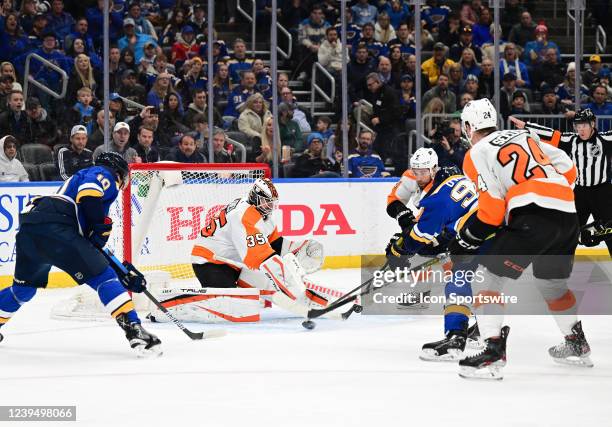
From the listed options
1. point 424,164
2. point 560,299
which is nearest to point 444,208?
point 424,164

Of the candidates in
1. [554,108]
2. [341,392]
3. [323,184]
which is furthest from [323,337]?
[554,108]

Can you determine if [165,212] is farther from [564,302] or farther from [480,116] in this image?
[564,302]

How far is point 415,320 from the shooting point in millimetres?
6867

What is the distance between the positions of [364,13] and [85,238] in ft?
20.5

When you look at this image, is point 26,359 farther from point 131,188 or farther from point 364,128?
point 364,128

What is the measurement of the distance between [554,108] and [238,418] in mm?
7416

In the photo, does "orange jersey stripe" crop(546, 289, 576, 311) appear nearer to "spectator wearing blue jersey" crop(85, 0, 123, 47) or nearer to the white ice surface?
the white ice surface

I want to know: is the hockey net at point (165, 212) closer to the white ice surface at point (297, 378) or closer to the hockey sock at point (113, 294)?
the white ice surface at point (297, 378)

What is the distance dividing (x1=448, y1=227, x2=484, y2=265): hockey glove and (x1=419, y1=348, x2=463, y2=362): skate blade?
0.42 metres

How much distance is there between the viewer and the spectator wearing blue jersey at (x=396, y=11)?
1134cm

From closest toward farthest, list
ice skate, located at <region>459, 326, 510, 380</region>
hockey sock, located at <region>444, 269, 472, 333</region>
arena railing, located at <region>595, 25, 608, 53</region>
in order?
ice skate, located at <region>459, 326, 510, 380</region> < hockey sock, located at <region>444, 269, 472, 333</region> < arena railing, located at <region>595, 25, 608, 53</region>

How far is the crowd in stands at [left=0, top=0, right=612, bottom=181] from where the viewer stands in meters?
8.63

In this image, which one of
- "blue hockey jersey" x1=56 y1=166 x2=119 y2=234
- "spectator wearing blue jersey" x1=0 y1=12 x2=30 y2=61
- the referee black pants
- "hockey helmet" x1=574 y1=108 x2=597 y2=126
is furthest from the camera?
"spectator wearing blue jersey" x1=0 y1=12 x2=30 y2=61

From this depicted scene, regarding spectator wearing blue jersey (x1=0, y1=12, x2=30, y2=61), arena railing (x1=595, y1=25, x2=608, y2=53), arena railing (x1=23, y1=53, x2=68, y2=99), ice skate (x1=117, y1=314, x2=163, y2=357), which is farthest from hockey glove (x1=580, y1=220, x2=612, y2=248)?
arena railing (x1=595, y1=25, x2=608, y2=53)
